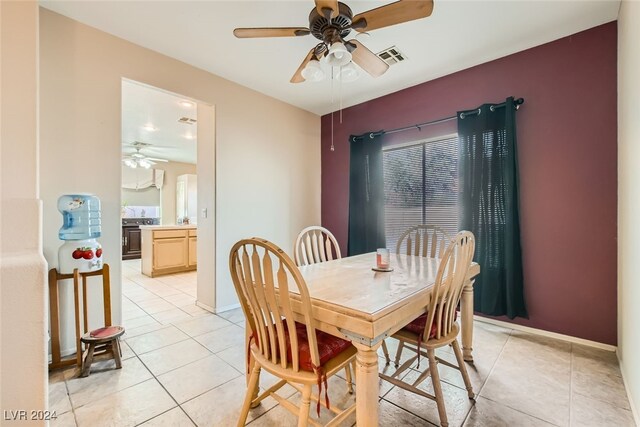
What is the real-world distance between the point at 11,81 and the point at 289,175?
336cm

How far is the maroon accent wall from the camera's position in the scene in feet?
7.30

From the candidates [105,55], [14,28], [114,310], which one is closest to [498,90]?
[14,28]

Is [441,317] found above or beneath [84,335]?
above

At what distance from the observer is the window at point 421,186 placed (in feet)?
10.1

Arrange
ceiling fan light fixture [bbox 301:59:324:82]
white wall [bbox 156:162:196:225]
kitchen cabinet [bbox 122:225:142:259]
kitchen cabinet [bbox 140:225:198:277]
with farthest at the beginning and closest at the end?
white wall [bbox 156:162:196:225]
kitchen cabinet [bbox 122:225:142:259]
kitchen cabinet [bbox 140:225:198:277]
ceiling fan light fixture [bbox 301:59:324:82]

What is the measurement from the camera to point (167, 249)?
4.88 m

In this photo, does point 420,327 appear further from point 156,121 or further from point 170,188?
point 170,188

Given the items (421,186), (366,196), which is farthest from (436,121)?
(366,196)

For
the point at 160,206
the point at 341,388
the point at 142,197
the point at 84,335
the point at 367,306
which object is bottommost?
the point at 341,388

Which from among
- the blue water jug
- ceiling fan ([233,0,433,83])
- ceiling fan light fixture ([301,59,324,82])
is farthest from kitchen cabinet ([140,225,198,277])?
ceiling fan ([233,0,433,83])

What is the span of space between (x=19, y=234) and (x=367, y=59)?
2.07 meters

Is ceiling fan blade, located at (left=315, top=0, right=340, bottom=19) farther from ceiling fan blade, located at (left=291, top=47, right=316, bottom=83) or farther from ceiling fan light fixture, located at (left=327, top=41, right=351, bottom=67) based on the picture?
ceiling fan blade, located at (left=291, top=47, right=316, bottom=83)

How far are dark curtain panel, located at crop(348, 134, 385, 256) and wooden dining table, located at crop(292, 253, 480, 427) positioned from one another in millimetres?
1748

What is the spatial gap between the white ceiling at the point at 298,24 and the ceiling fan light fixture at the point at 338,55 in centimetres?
63
